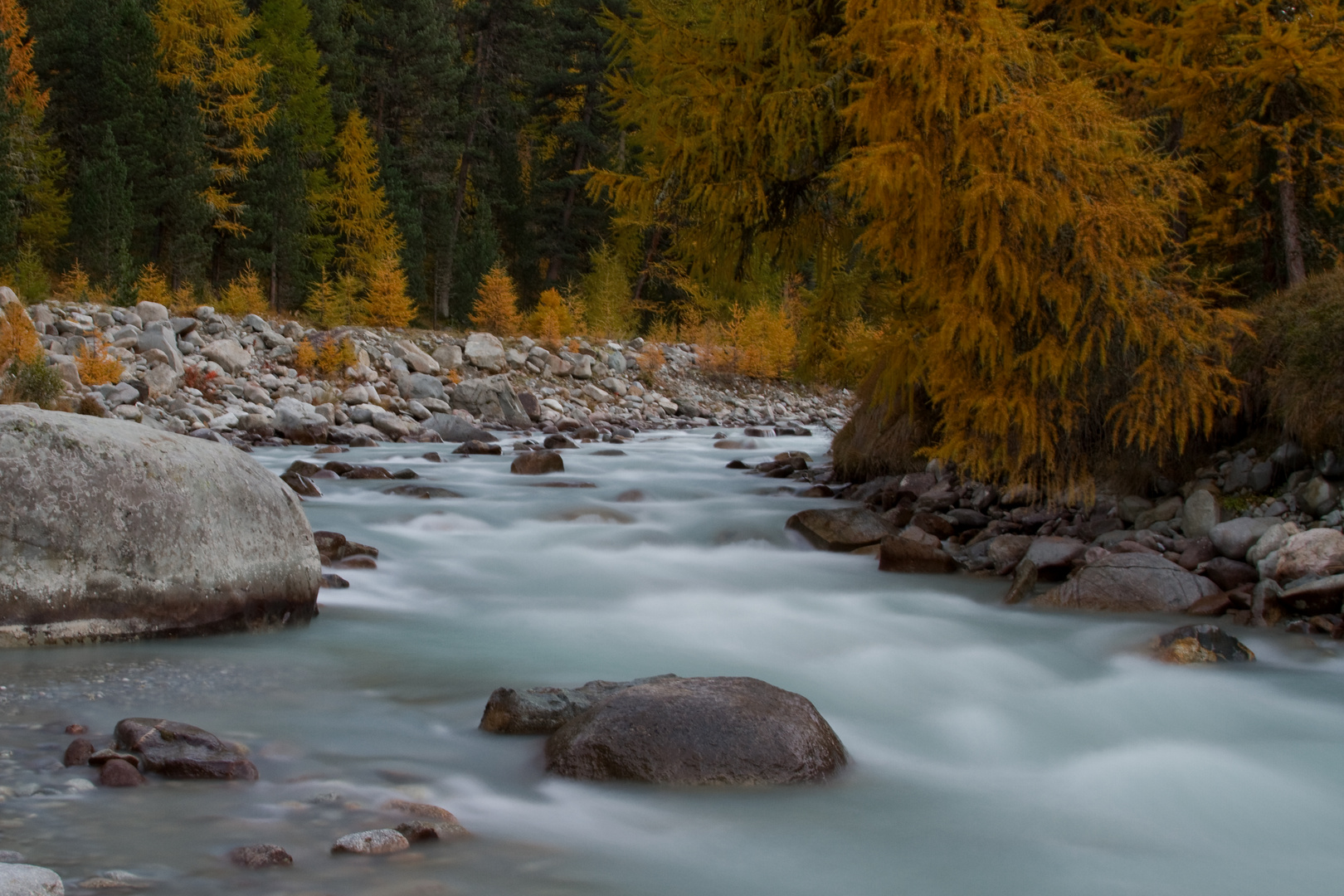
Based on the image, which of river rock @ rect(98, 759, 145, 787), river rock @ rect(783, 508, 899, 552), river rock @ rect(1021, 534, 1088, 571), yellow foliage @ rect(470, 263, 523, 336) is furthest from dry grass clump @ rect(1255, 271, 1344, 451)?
yellow foliage @ rect(470, 263, 523, 336)

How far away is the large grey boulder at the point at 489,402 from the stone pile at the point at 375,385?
30 mm

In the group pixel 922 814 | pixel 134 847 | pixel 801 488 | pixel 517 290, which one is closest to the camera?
pixel 134 847

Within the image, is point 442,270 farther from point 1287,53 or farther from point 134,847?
point 134,847

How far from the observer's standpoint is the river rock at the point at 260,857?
8.80 ft

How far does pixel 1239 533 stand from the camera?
6711 mm

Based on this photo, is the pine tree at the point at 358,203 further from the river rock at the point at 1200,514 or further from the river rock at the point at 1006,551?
the river rock at the point at 1200,514

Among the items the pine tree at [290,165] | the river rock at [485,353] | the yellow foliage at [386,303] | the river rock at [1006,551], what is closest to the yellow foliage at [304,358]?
the river rock at [485,353]

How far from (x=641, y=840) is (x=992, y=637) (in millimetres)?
3479

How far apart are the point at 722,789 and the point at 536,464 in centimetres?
934

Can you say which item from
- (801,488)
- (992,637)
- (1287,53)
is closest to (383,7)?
(801,488)

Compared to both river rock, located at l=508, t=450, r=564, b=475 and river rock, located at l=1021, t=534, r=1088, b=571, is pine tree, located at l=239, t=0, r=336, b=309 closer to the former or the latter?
river rock, located at l=508, t=450, r=564, b=475

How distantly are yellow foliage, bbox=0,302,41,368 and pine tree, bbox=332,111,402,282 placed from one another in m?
19.6

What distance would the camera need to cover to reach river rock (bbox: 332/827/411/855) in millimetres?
2795

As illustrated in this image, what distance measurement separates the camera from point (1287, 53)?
27.2 feet
